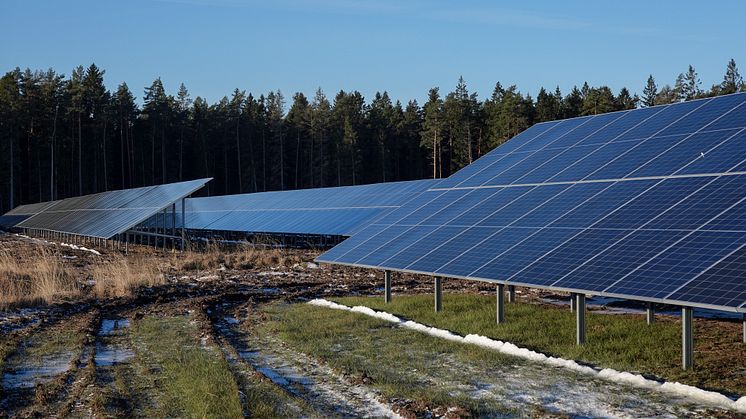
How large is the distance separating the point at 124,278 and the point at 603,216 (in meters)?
15.0

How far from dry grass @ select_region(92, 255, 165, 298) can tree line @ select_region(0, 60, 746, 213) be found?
173ft

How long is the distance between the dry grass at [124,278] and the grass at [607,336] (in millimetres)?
7333

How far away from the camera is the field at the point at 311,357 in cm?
883

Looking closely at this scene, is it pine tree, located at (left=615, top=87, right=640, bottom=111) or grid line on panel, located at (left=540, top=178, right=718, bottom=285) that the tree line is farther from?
grid line on panel, located at (left=540, top=178, right=718, bottom=285)

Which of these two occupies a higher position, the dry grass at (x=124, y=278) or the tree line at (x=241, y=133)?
the tree line at (x=241, y=133)

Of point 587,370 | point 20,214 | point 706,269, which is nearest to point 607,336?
point 587,370

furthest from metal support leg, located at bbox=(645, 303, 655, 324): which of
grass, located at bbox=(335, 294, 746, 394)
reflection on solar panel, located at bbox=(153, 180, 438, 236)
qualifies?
reflection on solar panel, located at bbox=(153, 180, 438, 236)

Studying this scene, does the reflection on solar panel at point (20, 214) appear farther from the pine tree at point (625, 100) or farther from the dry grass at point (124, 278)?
the pine tree at point (625, 100)

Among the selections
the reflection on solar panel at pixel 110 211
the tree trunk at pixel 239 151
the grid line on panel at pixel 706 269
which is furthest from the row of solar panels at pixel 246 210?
the tree trunk at pixel 239 151

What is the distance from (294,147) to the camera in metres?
90.8

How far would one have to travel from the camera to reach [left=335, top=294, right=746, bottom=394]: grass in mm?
10297

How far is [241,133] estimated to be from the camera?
8906 centimetres

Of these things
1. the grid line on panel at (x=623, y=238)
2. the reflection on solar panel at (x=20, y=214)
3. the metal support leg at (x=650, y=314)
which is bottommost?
the metal support leg at (x=650, y=314)

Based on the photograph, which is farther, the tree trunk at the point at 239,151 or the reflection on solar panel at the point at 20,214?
the tree trunk at the point at 239,151
